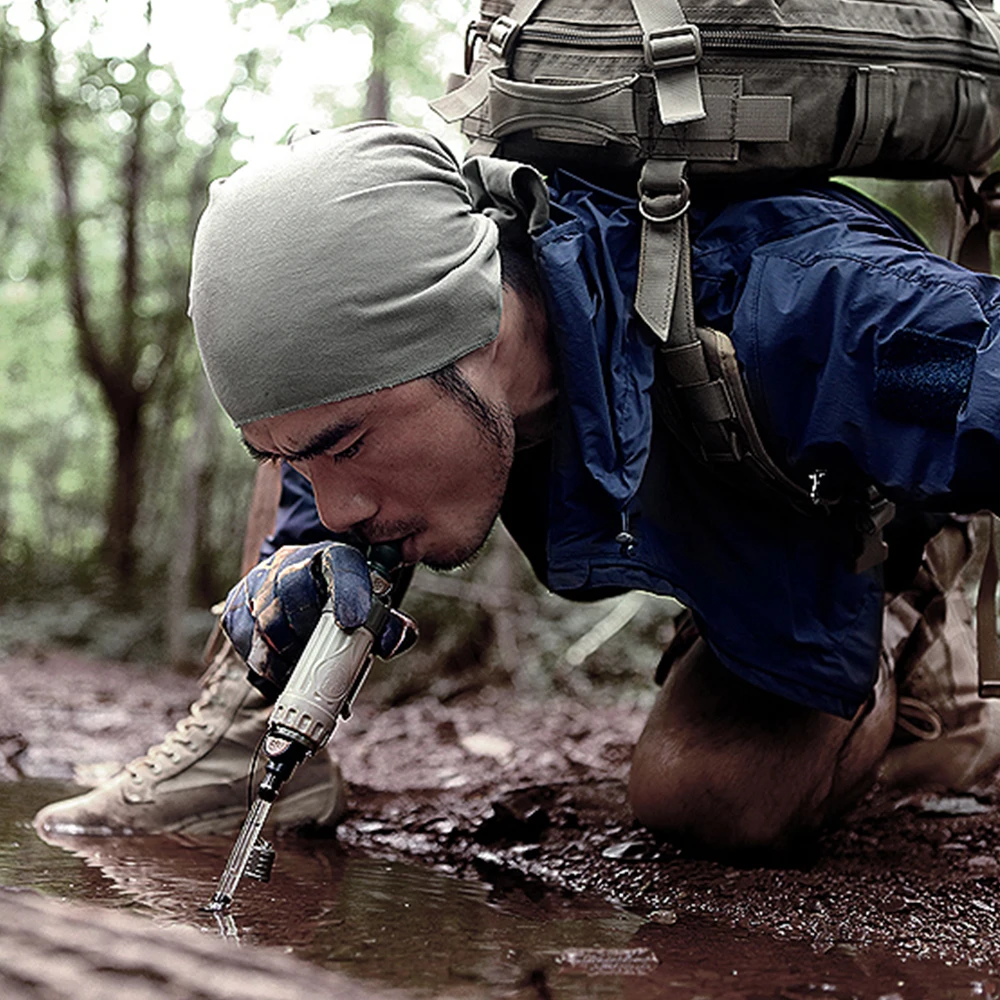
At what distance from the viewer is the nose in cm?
230

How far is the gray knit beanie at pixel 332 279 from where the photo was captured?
2.13m

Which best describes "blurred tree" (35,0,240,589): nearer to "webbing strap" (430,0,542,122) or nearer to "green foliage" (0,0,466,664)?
"green foliage" (0,0,466,664)

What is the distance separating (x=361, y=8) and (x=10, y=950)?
7276 millimetres

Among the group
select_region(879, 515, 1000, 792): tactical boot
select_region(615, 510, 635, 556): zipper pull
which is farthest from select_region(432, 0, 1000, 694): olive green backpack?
select_region(879, 515, 1000, 792): tactical boot

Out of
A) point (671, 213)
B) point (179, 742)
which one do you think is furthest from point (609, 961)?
point (179, 742)

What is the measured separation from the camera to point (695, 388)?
2.34 meters

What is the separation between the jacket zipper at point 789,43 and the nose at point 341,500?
0.97m

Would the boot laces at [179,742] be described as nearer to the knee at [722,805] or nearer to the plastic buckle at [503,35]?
the knee at [722,805]

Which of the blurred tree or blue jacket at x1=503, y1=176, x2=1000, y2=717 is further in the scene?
the blurred tree

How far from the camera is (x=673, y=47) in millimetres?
2287

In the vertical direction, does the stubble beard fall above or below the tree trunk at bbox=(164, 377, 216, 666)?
above

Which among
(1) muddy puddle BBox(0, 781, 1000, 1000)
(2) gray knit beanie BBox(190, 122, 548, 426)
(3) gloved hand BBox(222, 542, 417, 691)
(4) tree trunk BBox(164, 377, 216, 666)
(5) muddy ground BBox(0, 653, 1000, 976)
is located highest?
(2) gray knit beanie BBox(190, 122, 548, 426)

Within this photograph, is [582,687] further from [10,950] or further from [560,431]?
[10,950]

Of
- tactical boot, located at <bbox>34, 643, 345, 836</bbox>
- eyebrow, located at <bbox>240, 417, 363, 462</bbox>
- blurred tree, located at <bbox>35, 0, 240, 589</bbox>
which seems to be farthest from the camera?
blurred tree, located at <bbox>35, 0, 240, 589</bbox>
